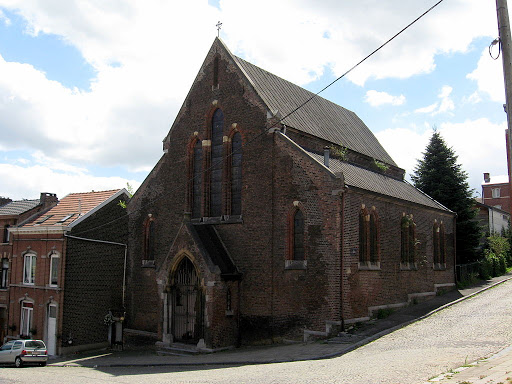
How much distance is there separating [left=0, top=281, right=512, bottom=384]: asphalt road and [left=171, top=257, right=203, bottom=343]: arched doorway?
12.6ft

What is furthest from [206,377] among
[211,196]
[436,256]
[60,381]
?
[436,256]

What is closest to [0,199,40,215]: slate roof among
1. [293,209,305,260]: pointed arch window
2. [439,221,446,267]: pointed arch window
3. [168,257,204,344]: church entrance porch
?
[168,257,204,344]: church entrance porch

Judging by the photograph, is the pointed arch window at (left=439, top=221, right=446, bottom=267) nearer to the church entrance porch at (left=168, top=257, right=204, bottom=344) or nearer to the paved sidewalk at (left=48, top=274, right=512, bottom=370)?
the paved sidewalk at (left=48, top=274, right=512, bottom=370)

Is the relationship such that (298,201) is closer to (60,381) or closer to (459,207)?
(60,381)

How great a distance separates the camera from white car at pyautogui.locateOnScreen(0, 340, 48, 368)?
Answer: 23.0 m

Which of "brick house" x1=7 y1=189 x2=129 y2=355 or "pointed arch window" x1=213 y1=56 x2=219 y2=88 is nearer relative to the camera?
"pointed arch window" x1=213 y1=56 x2=219 y2=88

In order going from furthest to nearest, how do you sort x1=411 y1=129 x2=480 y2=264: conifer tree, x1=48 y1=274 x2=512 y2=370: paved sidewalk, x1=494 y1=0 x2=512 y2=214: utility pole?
x1=411 y1=129 x2=480 y2=264: conifer tree, x1=48 y1=274 x2=512 y2=370: paved sidewalk, x1=494 y1=0 x2=512 y2=214: utility pole

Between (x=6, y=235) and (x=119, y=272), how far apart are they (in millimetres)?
10112

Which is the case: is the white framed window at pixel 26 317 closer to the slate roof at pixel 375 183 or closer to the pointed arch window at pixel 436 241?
the slate roof at pixel 375 183

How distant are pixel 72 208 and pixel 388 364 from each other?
2252 centimetres

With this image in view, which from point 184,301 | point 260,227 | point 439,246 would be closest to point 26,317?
point 184,301

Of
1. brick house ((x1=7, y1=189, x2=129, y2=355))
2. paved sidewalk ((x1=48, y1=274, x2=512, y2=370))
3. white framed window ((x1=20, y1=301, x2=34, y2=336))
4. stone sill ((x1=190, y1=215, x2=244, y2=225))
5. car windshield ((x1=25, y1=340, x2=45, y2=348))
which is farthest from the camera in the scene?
white framed window ((x1=20, y1=301, x2=34, y2=336))

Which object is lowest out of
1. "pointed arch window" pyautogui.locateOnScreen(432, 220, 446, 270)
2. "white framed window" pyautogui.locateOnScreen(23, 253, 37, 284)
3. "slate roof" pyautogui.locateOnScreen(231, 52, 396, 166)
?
"white framed window" pyautogui.locateOnScreen(23, 253, 37, 284)

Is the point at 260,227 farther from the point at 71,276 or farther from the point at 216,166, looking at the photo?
the point at 71,276
